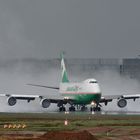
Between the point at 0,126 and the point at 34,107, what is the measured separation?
331 ft

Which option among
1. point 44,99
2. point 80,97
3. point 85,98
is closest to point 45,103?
point 44,99

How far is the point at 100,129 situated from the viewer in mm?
78312

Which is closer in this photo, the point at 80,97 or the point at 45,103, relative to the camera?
the point at 45,103

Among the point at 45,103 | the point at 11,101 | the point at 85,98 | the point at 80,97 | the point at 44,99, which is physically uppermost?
the point at 80,97

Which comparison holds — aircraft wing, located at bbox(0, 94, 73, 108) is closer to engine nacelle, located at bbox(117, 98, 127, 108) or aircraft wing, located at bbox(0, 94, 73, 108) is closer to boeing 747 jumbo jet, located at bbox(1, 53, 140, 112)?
boeing 747 jumbo jet, located at bbox(1, 53, 140, 112)

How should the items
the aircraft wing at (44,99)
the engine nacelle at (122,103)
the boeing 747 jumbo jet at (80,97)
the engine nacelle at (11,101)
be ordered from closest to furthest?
the engine nacelle at (11,101), the boeing 747 jumbo jet at (80,97), the aircraft wing at (44,99), the engine nacelle at (122,103)

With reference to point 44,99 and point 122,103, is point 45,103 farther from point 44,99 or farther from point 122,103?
point 122,103

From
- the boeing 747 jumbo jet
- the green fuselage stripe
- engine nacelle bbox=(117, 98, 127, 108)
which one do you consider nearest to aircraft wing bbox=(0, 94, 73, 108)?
the boeing 747 jumbo jet

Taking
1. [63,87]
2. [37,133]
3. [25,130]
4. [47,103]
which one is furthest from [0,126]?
[63,87]

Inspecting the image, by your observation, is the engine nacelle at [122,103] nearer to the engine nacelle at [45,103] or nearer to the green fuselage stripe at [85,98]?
the green fuselage stripe at [85,98]

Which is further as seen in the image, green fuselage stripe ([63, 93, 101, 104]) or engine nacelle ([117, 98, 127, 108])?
engine nacelle ([117, 98, 127, 108])

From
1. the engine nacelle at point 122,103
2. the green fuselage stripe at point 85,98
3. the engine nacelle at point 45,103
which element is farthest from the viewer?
the engine nacelle at point 122,103

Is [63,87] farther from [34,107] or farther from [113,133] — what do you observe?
[113,133]

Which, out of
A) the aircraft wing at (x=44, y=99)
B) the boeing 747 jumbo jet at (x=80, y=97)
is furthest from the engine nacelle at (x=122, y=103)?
the aircraft wing at (x=44, y=99)
